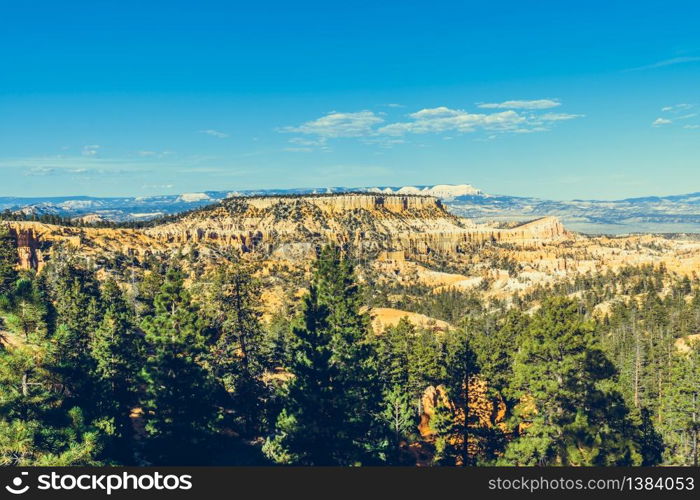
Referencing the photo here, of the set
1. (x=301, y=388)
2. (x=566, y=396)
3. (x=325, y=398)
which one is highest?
(x=566, y=396)

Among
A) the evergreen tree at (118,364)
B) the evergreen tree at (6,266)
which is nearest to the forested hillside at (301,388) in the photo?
the evergreen tree at (118,364)

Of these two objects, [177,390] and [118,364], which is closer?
[177,390]

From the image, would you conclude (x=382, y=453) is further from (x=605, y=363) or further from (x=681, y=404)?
(x=681, y=404)

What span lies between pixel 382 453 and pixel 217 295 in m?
22.1

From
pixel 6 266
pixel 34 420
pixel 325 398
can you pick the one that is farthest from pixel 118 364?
pixel 6 266

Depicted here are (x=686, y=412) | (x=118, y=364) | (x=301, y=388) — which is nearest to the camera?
(x=301, y=388)

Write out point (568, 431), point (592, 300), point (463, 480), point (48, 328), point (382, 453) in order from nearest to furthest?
point (463, 480) < point (48, 328) < point (568, 431) < point (382, 453) < point (592, 300)

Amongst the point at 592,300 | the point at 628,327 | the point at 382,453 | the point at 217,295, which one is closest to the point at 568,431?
the point at 382,453

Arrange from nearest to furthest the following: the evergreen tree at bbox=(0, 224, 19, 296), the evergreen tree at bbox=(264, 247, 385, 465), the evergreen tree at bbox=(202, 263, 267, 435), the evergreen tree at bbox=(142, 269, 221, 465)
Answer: the evergreen tree at bbox=(264, 247, 385, 465), the evergreen tree at bbox=(142, 269, 221, 465), the evergreen tree at bbox=(202, 263, 267, 435), the evergreen tree at bbox=(0, 224, 19, 296)

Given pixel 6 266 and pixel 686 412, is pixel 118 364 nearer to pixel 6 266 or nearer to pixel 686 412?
pixel 6 266

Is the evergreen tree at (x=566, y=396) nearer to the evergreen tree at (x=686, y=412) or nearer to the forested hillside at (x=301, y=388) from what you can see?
the forested hillside at (x=301, y=388)

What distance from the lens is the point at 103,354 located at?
37.8 m

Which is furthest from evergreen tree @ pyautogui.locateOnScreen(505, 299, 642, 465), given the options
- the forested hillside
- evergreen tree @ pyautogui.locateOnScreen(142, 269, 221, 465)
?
evergreen tree @ pyautogui.locateOnScreen(142, 269, 221, 465)

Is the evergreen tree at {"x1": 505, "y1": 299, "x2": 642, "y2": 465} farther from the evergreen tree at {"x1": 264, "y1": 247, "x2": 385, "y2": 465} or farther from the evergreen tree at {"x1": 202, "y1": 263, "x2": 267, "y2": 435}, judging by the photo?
the evergreen tree at {"x1": 202, "y1": 263, "x2": 267, "y2": 435}
